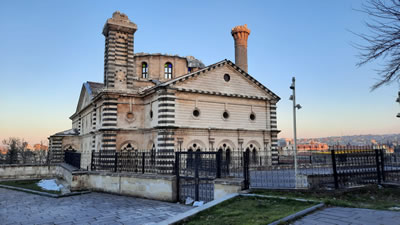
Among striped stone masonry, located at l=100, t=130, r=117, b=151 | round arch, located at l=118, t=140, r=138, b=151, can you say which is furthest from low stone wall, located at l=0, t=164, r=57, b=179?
round arch, located at l=118, t=140, r=138, b=151

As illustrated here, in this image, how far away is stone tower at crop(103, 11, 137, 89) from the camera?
946 inches

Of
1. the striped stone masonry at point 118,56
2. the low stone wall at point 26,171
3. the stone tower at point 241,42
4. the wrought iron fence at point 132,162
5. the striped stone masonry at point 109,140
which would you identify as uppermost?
the stone tower at point 241,42

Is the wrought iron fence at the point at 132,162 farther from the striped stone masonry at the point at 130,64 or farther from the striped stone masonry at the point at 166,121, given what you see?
the striped stone masonry at the point at 130,64

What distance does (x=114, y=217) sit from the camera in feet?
29.7

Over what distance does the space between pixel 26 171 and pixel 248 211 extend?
2457cm

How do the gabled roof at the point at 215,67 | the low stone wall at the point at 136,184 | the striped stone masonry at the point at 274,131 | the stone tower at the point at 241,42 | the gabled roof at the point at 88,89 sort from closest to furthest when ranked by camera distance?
the low stone wall at the point at 136,184 → the gabled roof at the point at 215,67 → the striped stone masonry at the point at 274,131 → the gabled roof at the point at 88,89 → the stone tower at the point at 241,42

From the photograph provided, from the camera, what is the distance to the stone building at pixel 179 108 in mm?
21312

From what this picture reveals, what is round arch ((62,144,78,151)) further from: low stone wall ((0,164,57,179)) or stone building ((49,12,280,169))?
stone building ((49,12,280,169))

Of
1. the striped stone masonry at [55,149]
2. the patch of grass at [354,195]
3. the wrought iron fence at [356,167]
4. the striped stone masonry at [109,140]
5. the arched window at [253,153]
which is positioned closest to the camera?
the patch of grass at [354,195]

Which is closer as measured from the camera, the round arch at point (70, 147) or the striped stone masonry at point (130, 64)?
the striped stone masonry at point (130, 64)

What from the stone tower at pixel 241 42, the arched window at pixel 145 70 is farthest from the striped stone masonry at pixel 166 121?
the stone tower at pixel 241 42

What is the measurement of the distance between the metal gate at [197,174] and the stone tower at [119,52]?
13979 mm

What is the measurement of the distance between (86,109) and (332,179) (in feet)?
93.1

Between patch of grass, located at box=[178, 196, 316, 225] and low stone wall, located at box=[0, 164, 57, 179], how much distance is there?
2316 centimetres
